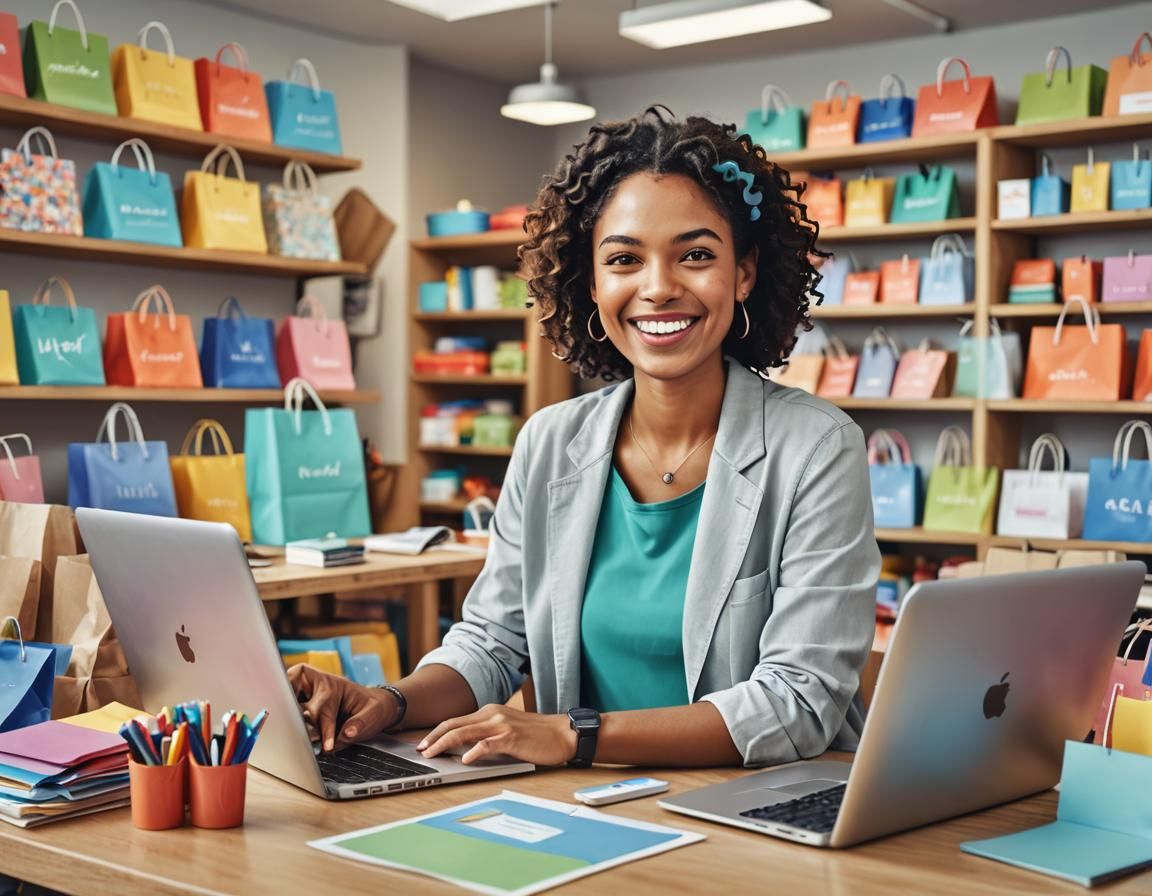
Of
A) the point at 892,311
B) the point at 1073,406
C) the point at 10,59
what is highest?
the point at 10,59

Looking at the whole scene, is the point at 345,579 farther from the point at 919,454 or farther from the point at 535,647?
the point at 919,454

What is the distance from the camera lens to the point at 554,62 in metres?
6.57

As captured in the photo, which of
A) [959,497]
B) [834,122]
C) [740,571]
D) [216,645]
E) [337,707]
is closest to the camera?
[216,645]

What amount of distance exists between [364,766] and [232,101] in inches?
151

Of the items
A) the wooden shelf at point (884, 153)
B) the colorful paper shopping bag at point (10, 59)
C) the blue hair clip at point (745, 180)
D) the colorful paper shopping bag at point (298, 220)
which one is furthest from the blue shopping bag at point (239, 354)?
the blue hair clip at point (745, 180)

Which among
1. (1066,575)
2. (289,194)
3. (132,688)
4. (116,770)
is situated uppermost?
(289,194)

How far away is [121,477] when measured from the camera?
13.7 ft

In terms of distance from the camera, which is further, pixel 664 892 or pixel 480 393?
pixel 480 393

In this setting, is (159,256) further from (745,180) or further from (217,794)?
(217,794)

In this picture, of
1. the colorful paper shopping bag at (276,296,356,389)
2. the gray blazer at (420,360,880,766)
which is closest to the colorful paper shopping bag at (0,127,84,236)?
the colorful paper shopping bag at (276,296,356,389)

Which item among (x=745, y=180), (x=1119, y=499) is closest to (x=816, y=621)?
(x=745, y=180)

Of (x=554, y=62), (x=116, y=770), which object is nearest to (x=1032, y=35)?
(x=554, y=62)

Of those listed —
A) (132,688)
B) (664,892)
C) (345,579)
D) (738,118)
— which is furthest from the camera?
(738,118)

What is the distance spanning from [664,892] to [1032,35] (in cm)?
521
